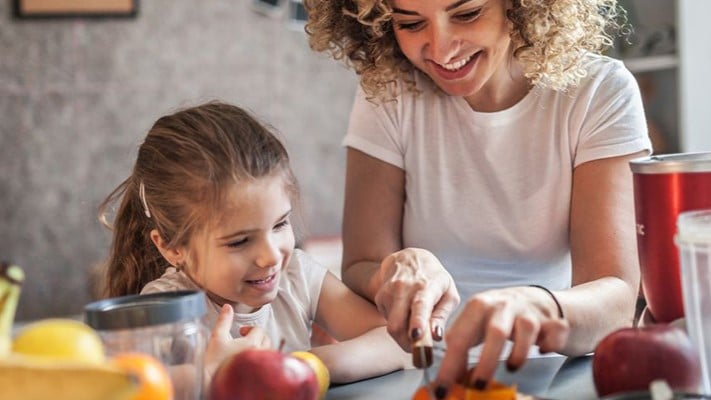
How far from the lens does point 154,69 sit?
3705 mm

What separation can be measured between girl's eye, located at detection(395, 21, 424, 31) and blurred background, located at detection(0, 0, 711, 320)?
199cm

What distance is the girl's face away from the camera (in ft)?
4.33

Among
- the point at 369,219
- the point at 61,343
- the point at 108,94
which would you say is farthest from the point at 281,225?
the point at 108,94

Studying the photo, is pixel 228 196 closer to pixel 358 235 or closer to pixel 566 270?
pixel 358 235

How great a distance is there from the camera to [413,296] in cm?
110

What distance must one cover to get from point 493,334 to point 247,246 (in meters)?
0.53

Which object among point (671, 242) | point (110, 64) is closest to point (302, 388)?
point (671, 242)

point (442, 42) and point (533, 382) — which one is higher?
point (442, 42)

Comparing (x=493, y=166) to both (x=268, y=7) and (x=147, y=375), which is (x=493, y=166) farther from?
(x=268, y=7)

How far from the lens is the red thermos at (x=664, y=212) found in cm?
104

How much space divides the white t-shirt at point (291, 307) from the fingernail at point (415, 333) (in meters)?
0.46

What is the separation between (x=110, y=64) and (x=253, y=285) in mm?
2531

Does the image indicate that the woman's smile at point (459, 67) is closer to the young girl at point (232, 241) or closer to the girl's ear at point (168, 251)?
the young girl at point (232, 241)

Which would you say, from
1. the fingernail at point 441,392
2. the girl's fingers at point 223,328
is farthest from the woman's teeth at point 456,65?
the fingernail at point 441,392
